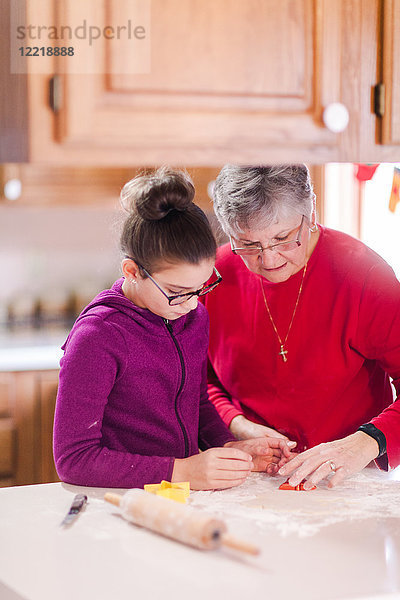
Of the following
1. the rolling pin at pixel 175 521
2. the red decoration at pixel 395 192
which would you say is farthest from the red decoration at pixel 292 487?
the red decoration at pixel 395 192

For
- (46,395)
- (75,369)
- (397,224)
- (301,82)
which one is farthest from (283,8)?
(46,395)

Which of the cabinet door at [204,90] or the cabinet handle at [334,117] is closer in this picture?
the cabinet door at [204,90]

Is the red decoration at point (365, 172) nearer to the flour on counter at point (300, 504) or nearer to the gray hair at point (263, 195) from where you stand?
the gray hair at point (263, 195)

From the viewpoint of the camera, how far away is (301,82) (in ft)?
3.61

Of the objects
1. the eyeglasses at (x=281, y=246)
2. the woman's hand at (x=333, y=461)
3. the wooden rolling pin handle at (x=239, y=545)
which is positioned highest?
the eyeglasses at (x=281, y=246)

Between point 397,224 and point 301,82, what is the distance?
5.12 feet

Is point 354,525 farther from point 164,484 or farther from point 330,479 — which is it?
point 164,484

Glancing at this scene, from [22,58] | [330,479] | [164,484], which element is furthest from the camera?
[330,479]

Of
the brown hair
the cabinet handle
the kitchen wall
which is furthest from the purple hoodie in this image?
the kitchen wall

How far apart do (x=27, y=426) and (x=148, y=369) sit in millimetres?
1619

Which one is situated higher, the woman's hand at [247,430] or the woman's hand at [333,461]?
the woman's hand at [333,461]

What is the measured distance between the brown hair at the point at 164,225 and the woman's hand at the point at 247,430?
17.2 inches

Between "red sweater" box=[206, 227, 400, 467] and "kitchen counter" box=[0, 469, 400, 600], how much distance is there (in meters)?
0.31

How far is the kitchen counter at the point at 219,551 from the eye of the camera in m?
0.92
